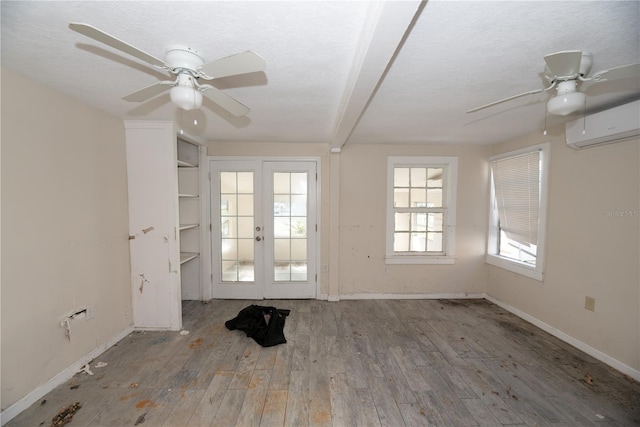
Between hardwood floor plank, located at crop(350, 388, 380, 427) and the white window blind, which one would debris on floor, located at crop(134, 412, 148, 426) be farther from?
the white window blind

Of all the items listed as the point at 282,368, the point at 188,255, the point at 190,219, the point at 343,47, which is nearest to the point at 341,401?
the point at 282,368

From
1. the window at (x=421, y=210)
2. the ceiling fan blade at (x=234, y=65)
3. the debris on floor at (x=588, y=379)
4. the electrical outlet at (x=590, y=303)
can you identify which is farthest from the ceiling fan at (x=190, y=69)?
the electrical outlet at (x=590, y=303)

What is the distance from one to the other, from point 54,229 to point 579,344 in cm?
483

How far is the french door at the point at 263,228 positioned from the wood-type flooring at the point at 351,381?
2.70 ft

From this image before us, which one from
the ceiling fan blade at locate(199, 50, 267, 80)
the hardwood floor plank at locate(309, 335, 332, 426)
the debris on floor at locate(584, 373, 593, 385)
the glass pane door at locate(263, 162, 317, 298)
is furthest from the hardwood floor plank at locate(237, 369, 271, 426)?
the debris on floor at locate(584, 373, 593, 385)

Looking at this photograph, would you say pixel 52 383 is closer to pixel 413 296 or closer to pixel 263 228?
pixel 263 228

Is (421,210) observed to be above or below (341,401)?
above

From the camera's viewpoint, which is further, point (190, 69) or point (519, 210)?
point (519, 210)

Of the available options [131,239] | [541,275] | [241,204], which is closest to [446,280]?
[541,275]

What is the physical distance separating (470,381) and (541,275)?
1.72 metres

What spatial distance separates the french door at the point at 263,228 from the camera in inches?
139

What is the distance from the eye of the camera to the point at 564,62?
3.94 feet

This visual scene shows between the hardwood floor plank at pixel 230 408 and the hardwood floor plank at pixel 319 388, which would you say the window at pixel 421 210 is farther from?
the hardwood floor plank at pixel 230 408

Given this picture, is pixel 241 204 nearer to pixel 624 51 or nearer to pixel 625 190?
pixel 624 51
